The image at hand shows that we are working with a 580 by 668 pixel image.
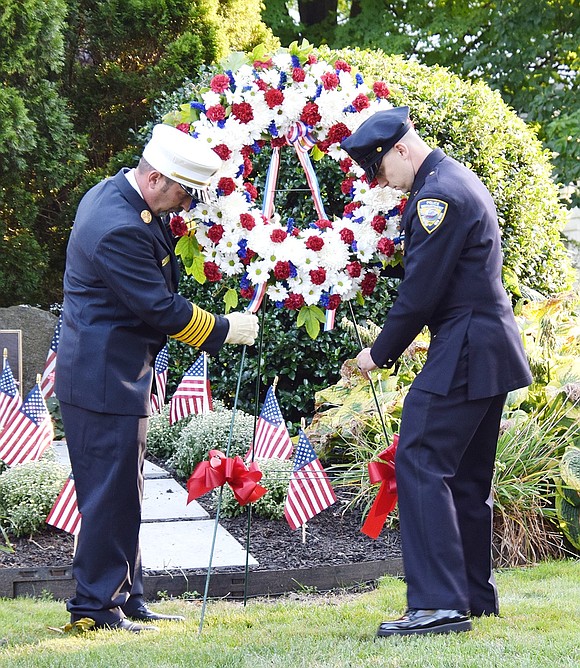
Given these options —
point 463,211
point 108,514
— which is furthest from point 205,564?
point 463,211

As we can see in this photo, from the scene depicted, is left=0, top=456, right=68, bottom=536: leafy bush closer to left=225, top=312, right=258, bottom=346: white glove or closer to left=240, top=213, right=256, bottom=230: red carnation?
left=225, top=312, right=258, bottom=346: white glove

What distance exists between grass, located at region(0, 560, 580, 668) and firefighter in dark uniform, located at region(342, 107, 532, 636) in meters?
0.20

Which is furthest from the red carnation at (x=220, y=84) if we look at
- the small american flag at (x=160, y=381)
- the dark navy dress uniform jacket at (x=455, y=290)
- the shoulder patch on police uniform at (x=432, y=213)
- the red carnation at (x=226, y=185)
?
the small american flag at (x=160, y=381)

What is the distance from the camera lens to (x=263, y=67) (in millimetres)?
4480

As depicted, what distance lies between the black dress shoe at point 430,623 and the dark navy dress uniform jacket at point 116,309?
1380 mm

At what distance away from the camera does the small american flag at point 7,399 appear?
571 cm

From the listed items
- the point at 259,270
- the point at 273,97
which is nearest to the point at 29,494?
the point at 259,270

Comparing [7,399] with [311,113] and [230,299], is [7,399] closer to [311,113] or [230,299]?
[230,299]

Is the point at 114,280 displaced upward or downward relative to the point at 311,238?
downward

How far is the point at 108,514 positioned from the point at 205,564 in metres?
1.14

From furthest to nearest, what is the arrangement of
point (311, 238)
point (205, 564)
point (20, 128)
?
point (20, 128), point (205, 564), point (311, 238)

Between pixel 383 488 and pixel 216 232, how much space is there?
4.69 ft

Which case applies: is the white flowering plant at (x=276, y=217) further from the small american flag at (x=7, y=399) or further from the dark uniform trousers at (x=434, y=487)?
the small american flag at (x=7, y=399)

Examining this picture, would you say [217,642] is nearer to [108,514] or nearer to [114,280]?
[108,514]
